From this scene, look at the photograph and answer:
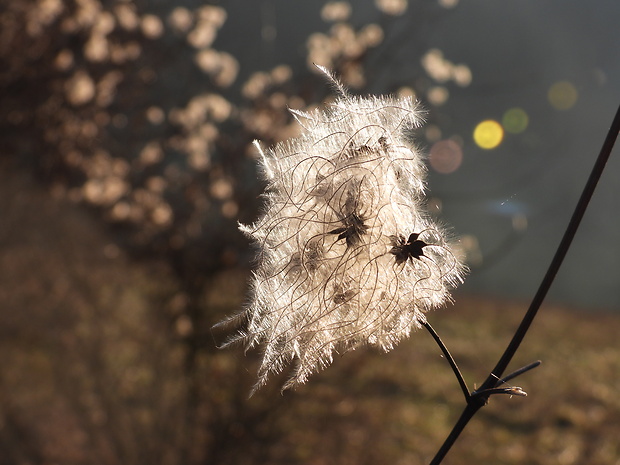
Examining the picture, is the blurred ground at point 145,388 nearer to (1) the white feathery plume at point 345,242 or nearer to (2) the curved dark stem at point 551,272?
(1) the white feathery plume at point 345,242

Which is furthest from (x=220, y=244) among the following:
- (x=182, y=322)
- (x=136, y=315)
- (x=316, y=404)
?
(x=316, y=404)

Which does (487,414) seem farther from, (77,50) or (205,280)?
(77,50)

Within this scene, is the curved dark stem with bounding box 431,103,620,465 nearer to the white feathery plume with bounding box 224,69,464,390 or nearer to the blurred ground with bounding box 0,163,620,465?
the white feathery plume with bounding box 224,69,464,390

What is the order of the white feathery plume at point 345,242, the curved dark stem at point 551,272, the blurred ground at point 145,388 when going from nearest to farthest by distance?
the curved dark stem at point 551,272 → the white feathery plume at point 345,242 → the blurred ground at point 145,388

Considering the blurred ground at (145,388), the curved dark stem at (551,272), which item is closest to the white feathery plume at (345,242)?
the curved dark stem at (551,272)

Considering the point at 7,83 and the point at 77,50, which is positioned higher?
the point at 77,50

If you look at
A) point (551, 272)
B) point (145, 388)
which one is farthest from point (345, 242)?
point (145, 388)

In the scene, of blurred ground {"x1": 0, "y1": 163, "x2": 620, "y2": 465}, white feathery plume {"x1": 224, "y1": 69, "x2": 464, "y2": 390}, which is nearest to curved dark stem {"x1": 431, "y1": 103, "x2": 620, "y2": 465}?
white feathery plume {"x1": 224, "y1": 69, "x2": 464, "y2": 390}
